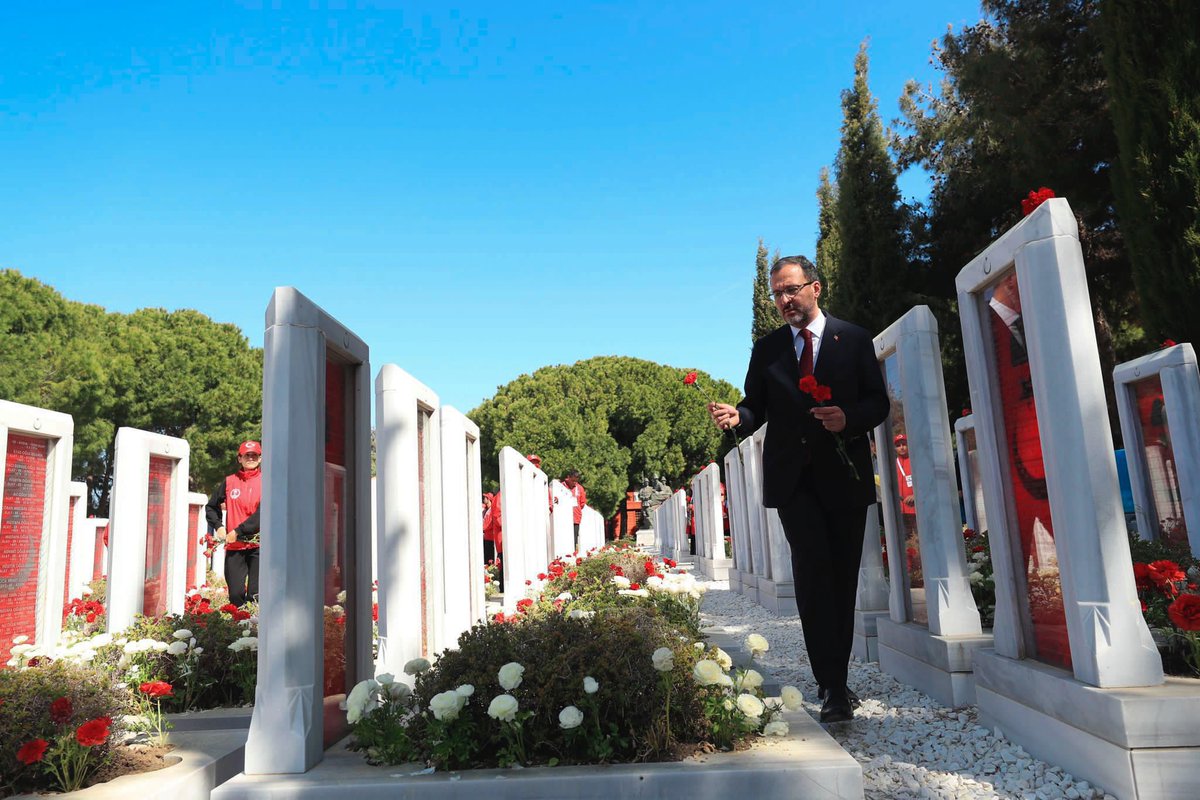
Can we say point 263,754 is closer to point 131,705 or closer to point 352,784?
point 352,784

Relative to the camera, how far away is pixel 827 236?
2517 centimetres

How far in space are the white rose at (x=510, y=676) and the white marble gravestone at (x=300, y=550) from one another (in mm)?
685

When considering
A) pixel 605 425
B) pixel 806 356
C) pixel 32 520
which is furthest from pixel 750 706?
pixel 605 425

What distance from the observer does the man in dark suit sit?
11.4 ft

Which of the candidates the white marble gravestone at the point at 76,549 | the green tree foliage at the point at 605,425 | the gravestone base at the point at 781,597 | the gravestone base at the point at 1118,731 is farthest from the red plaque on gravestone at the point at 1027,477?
the green tree foliage at the point at 605,425

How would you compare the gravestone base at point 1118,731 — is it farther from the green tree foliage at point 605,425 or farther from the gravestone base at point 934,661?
the green tree foliage at point 605,425

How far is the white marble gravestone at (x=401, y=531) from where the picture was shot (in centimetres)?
405

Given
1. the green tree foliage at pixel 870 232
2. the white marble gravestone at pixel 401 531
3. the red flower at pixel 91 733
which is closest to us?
the red flower at pixel 91 733

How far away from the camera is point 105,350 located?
30.9 meters

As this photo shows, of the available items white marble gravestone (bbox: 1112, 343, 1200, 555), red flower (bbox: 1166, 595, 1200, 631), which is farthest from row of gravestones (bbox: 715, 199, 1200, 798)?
white marble gravestone (bbox: 1112, 343, 1200, 555)

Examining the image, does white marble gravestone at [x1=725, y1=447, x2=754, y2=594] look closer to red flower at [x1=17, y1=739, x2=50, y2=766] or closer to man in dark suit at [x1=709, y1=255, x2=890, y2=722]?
man in dark suit at [x1=709, y1=255, x2=890, y2=722]

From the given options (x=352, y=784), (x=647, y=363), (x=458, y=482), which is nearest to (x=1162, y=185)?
(x=458, y=482)

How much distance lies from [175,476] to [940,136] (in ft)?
56.2

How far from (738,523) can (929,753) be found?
326 inches
